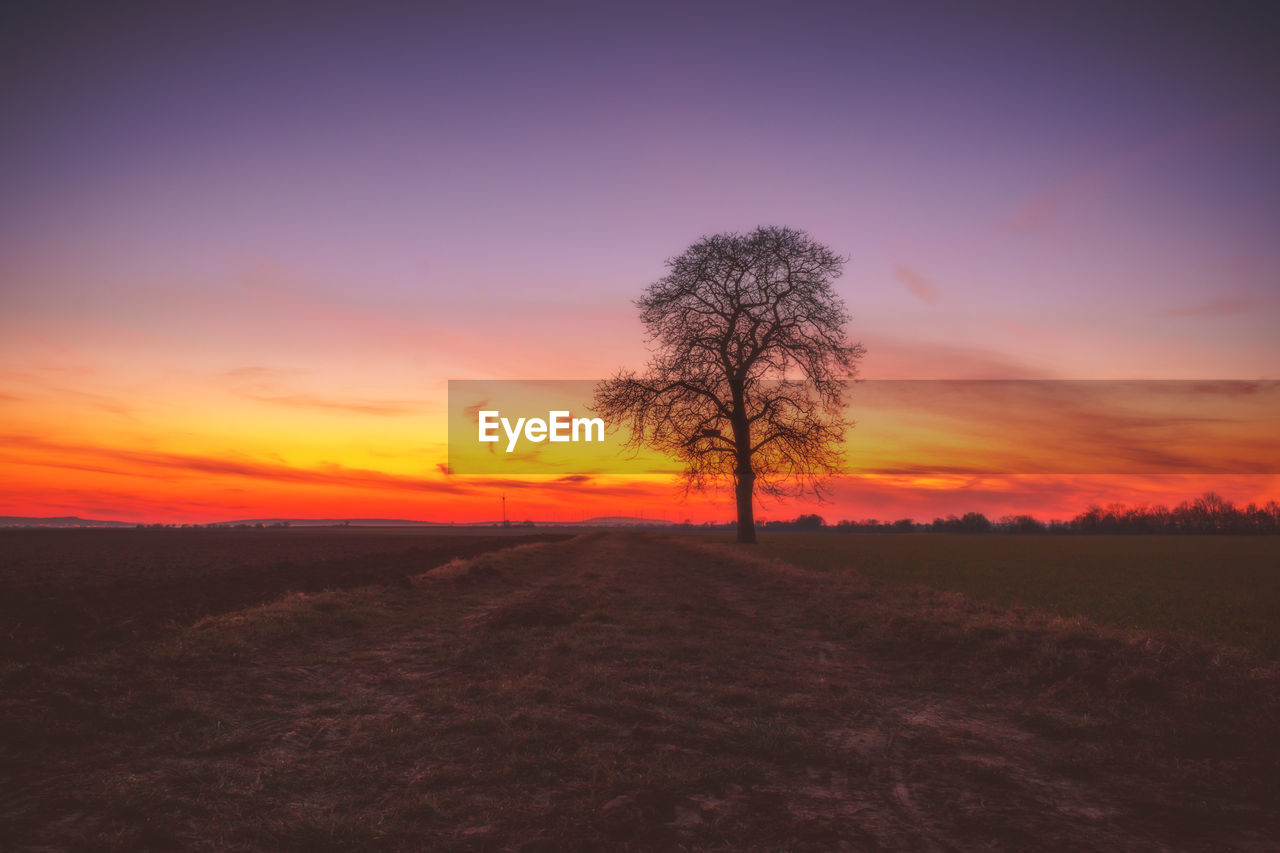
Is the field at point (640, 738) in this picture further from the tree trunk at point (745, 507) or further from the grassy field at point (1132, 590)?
the tree trunk at point (745, 507)

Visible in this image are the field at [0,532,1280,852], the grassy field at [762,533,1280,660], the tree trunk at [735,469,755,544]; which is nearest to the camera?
the field at [0,532,1280,852]

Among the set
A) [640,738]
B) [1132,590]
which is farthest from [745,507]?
[640,738]

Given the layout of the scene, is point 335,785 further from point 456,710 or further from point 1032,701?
point 1032,701

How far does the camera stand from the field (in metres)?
3.80

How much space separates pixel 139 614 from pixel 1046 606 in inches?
629

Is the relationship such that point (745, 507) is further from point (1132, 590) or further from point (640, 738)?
point (640, 738)

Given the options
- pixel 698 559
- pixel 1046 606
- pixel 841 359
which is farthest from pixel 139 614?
pixel 841 359

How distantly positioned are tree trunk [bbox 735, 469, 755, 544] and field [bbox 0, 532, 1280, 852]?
18963mm

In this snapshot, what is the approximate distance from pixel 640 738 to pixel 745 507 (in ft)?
83.1

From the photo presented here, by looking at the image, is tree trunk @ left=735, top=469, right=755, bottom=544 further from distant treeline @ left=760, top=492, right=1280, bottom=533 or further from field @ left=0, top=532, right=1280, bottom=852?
distant treeline @ left=760, top=492, right=1280, bottom=533

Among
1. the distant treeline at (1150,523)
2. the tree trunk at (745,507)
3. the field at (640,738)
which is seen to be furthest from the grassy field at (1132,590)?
the distant treeline at (1150,523)

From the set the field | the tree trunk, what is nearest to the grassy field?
the field

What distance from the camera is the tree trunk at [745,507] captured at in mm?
29141

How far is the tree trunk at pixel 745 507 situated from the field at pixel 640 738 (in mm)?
18963
